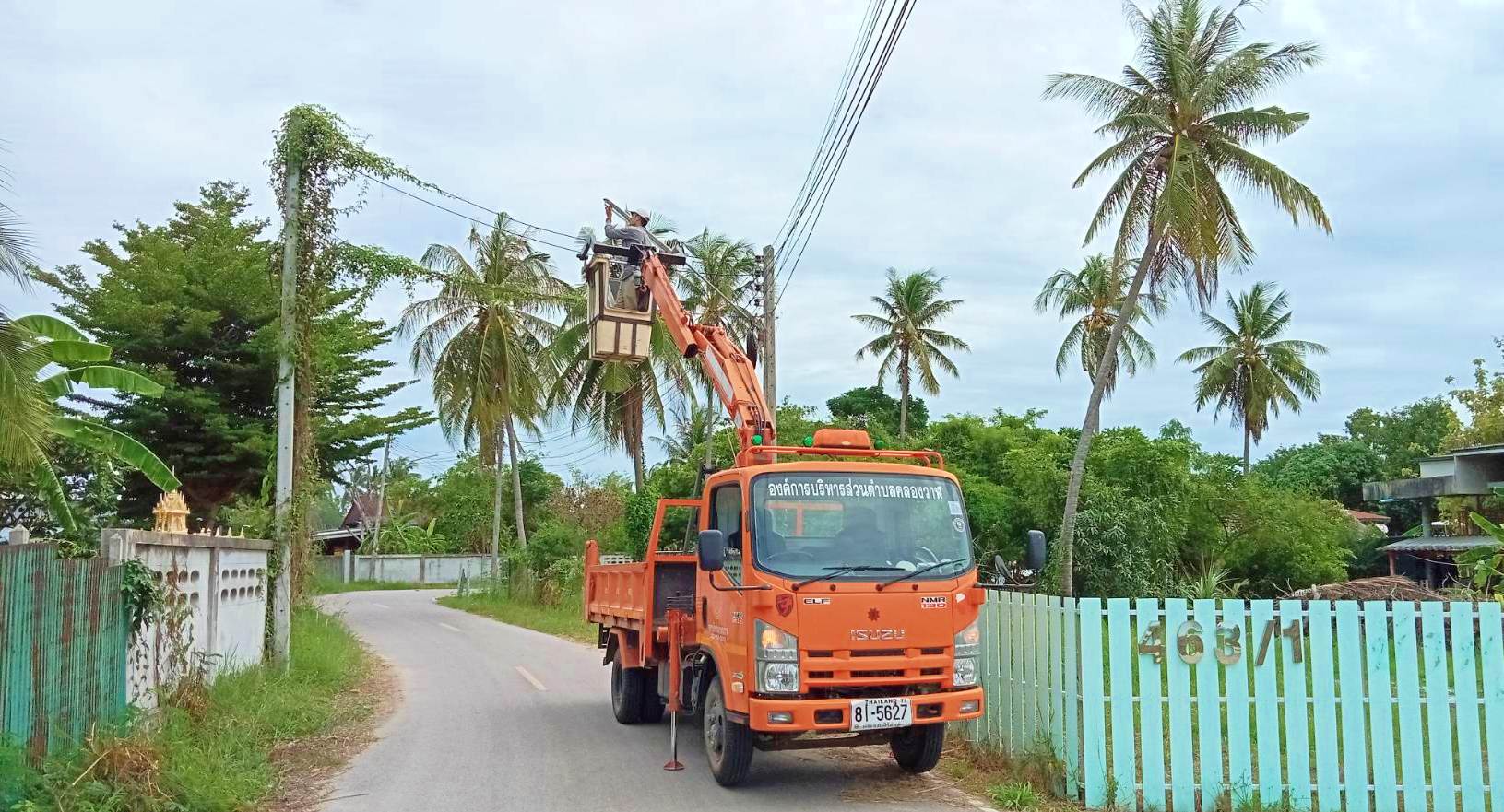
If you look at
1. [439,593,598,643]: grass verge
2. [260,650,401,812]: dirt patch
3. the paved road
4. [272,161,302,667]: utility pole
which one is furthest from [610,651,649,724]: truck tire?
[439,593,598,643]: grass verge

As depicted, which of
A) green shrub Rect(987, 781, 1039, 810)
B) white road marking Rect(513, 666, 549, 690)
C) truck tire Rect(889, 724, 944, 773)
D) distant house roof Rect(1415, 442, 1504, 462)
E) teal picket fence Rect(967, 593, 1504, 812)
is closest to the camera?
teal picket fence Rect(967, 593, 1504, 812)

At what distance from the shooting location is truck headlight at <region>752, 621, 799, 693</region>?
750 centimetres

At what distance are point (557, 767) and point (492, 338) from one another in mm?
23574

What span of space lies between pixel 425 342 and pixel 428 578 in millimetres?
23613

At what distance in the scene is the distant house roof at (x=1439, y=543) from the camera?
2534 cm

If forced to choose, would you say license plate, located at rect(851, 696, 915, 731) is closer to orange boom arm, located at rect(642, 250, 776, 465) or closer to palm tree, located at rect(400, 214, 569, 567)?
orange boom arm, located at rect(642, 250, 776, 465)

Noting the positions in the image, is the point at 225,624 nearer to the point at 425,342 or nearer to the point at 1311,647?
the point at 1311,647

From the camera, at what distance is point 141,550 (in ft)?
30.1

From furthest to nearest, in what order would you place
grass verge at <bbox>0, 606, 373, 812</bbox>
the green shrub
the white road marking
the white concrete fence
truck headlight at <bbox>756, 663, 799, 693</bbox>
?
1. the white concrete fence
2. the white road marking
3. the green shrub
4. truck headlight at <bbox>756, 663, 799, 693</bbox>
5. grass verge at <bbox>0, 606, 373, 812</bbox>

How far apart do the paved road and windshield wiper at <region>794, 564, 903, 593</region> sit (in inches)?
61.2

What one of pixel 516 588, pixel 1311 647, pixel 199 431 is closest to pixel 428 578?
pixel 516 588

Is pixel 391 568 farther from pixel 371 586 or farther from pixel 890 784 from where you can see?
pixel 890 784

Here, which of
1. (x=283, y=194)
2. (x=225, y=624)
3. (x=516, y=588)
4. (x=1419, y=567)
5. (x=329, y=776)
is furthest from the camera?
(x=516, y=588)

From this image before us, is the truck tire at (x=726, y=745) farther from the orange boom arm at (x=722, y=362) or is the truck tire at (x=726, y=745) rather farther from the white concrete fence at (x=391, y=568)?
the white concrete fence at (x=391, y=568)
